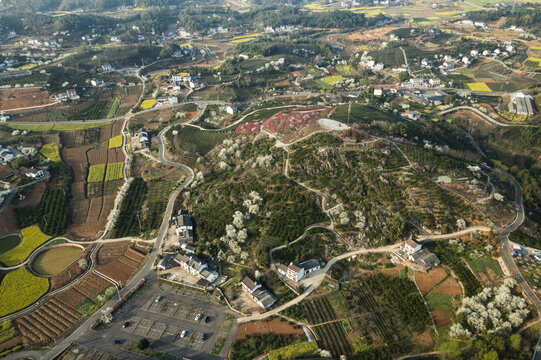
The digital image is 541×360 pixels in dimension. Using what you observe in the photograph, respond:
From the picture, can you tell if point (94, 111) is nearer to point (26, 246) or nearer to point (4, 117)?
point (4, 117)

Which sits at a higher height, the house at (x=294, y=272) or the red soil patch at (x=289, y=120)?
the red soil patch at (x=289, y=120)

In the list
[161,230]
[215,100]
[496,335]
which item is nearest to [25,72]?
[215,100]

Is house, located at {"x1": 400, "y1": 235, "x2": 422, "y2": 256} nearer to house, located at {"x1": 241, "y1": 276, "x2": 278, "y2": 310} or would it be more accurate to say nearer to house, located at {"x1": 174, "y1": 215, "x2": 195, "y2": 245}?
house, located at {"x1": 241, "y1": 276, "x2": 278, "y2": 310}

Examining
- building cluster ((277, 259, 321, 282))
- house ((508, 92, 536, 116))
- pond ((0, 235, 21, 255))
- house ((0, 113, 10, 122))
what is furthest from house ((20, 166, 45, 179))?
house ((508, 92, 536, 116))

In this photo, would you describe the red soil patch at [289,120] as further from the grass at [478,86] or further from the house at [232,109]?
the grass at [478,86]

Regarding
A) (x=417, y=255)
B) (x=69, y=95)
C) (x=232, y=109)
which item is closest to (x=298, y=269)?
(x=417, y=255)

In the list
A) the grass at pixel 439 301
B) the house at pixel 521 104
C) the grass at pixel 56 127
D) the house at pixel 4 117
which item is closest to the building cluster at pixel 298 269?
the grass at pixel 439 301
